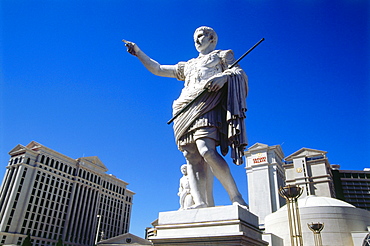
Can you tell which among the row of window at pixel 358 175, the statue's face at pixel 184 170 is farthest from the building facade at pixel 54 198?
the row of window at pixel 358 175

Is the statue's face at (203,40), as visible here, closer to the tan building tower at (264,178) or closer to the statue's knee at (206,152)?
the statue's knee at (206,152)

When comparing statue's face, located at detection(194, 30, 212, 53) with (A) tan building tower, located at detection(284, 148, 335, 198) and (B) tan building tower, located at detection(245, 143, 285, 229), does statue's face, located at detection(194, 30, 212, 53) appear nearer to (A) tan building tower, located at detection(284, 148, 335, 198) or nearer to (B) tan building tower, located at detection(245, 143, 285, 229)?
(A) tan building tower, located at detection(284, 148, 335, 198)

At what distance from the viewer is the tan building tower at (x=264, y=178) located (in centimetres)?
7703

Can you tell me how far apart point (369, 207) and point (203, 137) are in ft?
307

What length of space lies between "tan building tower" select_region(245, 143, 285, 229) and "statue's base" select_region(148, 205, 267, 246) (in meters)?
76.4

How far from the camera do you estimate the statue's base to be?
361cm

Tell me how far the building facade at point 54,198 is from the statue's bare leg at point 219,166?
5920 centimetres

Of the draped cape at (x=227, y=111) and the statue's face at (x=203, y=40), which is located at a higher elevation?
the statue's face at (x=203, y=40)

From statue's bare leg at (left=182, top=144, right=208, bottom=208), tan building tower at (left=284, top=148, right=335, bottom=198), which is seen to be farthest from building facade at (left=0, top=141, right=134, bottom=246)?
statue's bare leg at (left=182, top=144, right=208, bottom=208)

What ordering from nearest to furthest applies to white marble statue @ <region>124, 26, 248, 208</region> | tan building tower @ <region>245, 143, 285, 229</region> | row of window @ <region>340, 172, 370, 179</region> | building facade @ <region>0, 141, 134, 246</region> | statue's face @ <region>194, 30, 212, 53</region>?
white marble statue @ <region>124, 26, 248, 208</region> < statue's face @ <region>194, 30, 212, 53</region> < building facade @ <region>0, 141, 134, 246</region> < tan building tower @ <region>245, 143, 285, 229</region> < row of window @ <region>340, 172, 370, 179</region>

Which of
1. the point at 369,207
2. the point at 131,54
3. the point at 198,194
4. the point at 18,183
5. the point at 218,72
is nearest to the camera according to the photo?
the point at 198,194

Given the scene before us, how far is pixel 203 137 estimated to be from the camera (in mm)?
4500

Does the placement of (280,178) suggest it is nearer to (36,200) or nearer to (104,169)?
(104,169)

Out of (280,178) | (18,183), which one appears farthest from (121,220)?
(280,178)
